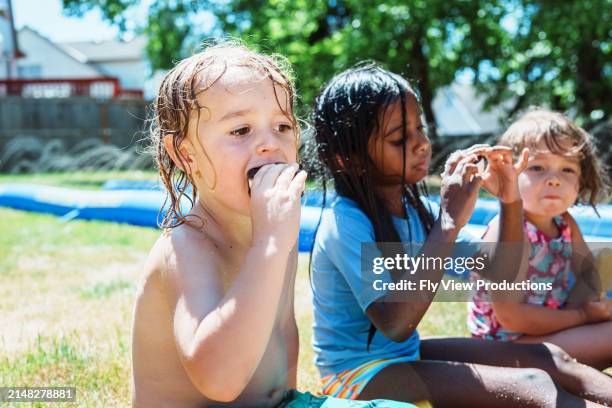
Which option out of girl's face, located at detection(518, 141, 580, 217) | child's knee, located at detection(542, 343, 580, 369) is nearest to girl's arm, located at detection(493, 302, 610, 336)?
child's knee, located at detection(542, 343, 580, 369)

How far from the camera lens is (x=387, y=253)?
6.63 feet

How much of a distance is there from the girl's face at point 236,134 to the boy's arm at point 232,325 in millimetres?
242

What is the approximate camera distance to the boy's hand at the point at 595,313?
2473 millimetres

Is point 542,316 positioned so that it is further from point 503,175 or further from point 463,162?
point 463,162

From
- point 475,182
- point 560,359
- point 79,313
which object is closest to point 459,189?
point 475,182

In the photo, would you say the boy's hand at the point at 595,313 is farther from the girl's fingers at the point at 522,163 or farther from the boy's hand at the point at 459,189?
the boy's hand at the point at 459,189

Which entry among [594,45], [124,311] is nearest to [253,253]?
[124,311]

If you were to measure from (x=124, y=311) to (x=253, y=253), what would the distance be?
235 cm

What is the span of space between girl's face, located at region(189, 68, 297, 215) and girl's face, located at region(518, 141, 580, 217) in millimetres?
→ 1366

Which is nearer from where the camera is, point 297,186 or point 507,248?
point 297,186

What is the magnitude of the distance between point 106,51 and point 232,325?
1654 inches

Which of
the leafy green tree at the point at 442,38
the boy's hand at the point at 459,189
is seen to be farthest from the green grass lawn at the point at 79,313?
the leafy green tree at the point at 442,38

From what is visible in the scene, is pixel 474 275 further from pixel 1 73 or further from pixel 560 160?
pixel 1 73

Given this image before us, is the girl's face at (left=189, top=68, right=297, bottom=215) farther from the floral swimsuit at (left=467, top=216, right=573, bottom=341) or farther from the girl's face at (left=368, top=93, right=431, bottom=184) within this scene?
the floral swimsuit at (left=467, top=216, right=573, bottom=341)
